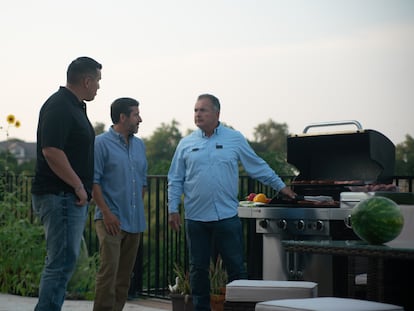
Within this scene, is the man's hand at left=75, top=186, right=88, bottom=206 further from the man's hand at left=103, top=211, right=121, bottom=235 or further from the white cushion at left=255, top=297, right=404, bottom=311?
the white cushion at left=255, top=297, right=404, bottom=311

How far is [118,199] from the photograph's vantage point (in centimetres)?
620

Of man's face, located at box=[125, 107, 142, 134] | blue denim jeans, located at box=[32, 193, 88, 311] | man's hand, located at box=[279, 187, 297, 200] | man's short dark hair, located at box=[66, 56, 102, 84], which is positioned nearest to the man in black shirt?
blue denim jeans, located at box=[32, 193, 88, 311]

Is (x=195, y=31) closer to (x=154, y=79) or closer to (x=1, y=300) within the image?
(x=154, y=79)

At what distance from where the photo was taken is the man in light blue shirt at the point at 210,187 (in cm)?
657

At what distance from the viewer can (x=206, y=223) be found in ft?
21.7

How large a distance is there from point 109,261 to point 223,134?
1.36 meters

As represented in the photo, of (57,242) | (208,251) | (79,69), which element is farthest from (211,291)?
(79,69)

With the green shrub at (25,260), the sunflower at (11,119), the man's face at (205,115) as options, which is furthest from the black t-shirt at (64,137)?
the sunflower at (11,119)

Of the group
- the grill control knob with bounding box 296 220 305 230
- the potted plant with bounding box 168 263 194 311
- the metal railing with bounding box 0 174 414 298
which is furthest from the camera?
the potted plant with bounding box 168 263 194 311

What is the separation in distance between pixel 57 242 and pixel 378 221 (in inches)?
81.9

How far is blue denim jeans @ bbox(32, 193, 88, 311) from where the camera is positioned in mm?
5125

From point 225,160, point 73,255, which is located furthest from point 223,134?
point 73,255

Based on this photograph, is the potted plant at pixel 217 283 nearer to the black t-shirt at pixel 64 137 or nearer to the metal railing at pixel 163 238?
the metal railing at pixel 163 238

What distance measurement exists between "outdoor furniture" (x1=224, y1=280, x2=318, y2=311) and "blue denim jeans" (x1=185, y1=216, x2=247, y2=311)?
7.04ft
